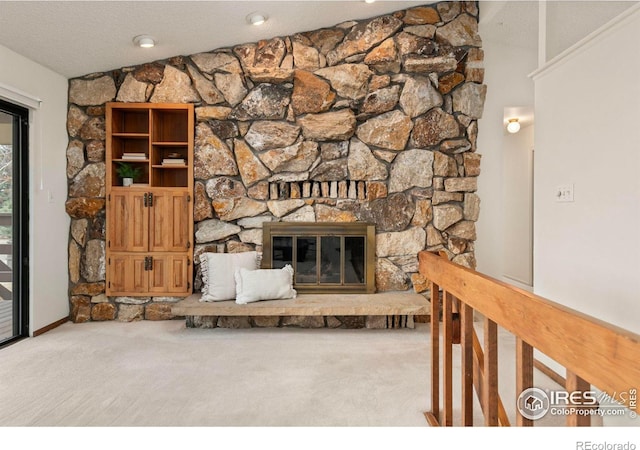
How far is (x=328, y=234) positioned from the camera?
Result: 410 cm

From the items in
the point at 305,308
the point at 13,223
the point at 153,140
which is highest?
the point at 153,140

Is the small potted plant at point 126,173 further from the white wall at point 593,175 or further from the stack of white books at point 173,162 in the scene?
the white wall at point 593,175

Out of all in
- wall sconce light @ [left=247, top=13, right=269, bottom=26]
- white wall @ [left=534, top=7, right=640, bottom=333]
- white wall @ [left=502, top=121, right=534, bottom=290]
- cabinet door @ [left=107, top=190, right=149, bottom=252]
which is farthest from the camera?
white wall @ [left=502, top=121, right=534, bottom=290]

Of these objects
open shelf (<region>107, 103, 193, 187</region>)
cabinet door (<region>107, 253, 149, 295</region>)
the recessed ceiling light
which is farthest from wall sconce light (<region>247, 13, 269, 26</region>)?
cabinet door (<region>107, 253, 149, 295</region>)

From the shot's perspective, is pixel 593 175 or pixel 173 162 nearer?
pixel 593 175

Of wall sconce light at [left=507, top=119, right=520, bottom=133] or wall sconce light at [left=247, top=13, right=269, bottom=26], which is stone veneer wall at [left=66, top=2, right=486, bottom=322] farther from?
wall sconce light at [left=507, top=119, right=520, bottom=133]

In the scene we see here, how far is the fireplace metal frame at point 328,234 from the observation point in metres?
4.09

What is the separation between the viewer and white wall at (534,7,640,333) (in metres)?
2.03

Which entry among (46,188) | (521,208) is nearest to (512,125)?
(521,208)

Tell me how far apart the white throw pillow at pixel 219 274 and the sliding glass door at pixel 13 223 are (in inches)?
57.7

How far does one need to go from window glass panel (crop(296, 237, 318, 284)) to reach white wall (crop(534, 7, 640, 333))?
200cm

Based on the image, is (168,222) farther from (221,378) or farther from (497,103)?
(497,103)

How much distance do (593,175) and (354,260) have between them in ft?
7.45

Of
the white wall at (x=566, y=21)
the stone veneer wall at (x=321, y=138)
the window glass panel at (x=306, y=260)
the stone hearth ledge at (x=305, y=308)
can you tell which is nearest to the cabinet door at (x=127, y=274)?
the stone veneer wall at (x=321, y=138)
